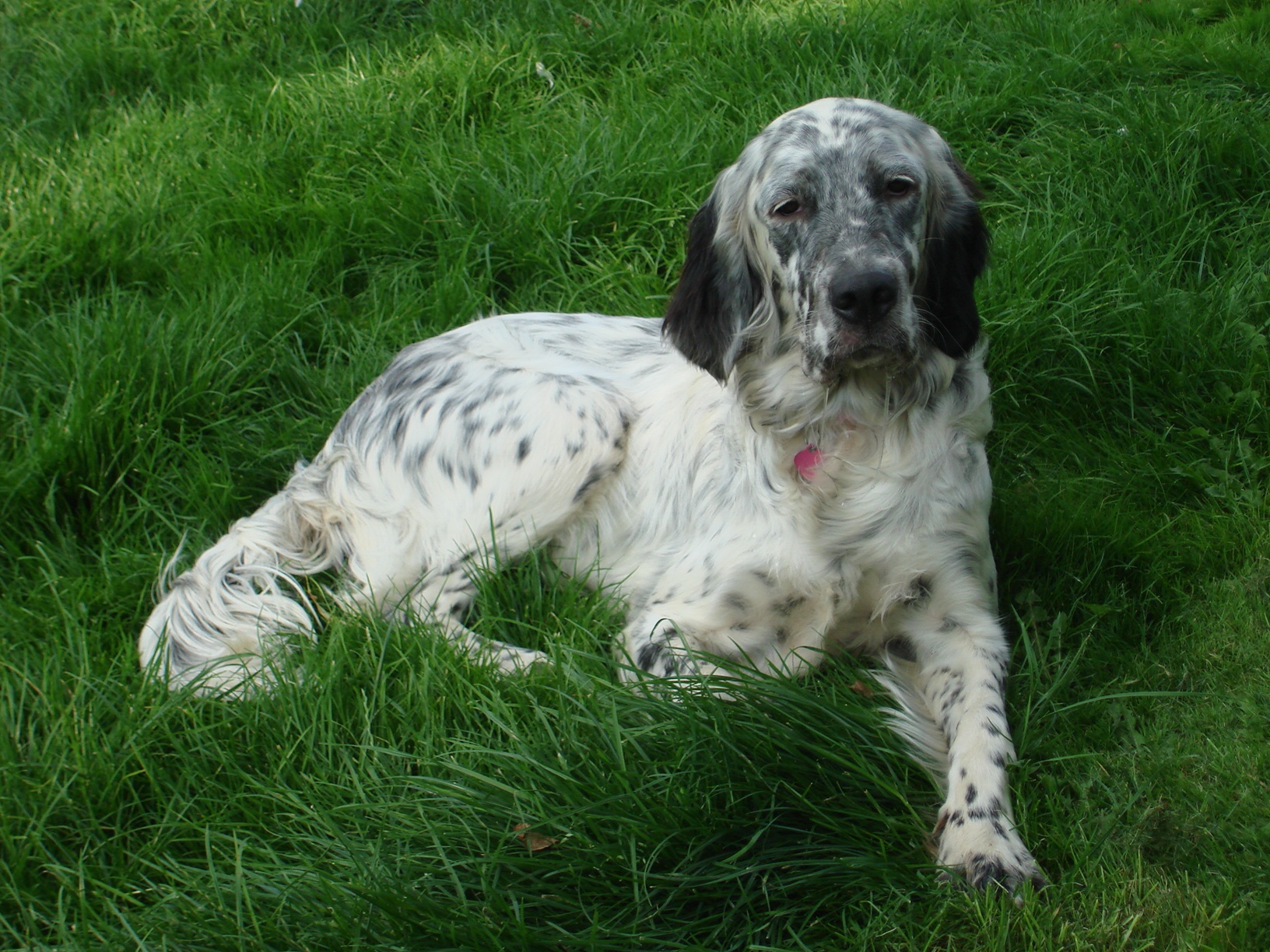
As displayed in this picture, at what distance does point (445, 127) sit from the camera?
14.9 feet

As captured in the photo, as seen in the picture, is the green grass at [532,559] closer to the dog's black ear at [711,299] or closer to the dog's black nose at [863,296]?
the dog's black ear at [711,299]

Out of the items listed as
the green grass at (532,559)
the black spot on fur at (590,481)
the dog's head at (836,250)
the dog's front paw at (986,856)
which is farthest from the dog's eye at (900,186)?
the dog's front paw at (986,856)

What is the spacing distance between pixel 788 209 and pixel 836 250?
20cm

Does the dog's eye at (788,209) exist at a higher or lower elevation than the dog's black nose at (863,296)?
higher

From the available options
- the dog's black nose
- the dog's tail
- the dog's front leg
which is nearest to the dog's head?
the dog's black nose

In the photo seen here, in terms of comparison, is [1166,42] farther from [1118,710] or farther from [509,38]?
[1118,710]

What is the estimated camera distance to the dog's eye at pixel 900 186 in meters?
2.54

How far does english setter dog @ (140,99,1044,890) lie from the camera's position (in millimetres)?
2490

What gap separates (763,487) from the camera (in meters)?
2.76

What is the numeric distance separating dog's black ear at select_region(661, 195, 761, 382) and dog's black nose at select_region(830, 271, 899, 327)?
1.28 feet

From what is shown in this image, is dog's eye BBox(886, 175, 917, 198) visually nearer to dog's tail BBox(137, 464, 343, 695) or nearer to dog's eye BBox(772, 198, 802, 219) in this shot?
dog's eye BBox(772, 198, 802, 219)

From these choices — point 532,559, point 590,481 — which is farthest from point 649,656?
point 590,481

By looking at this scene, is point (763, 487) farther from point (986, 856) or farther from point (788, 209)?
point (986, 856)

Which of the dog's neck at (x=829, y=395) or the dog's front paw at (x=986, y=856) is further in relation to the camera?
the dog's neck at (x=829, y=395)
